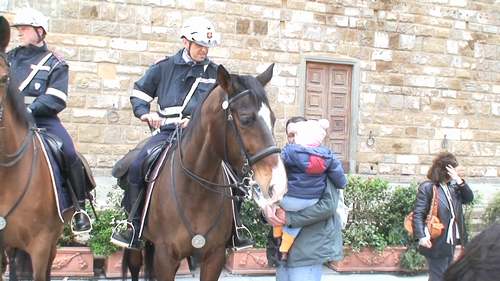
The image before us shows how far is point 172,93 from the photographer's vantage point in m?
4.83

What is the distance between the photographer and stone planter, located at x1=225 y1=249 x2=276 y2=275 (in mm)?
7324

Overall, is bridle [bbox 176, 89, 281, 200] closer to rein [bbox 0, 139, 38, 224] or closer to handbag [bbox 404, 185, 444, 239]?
rein [bbox 0, 139, 38, 224]

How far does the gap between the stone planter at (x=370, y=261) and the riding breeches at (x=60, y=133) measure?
167 inches

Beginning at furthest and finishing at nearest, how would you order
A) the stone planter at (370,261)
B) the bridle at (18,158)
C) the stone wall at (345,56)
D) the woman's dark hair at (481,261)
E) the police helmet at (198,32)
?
the stone wall at (345,56), the stone planter at (370,261), the police helmet at (198,32), the bridle at (18,158), the woman's dark hair at (481,261)

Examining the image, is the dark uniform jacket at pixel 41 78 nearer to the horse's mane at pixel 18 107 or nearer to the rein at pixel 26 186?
the horse's mane at pixel 18 107

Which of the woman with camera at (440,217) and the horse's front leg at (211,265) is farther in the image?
the woman with camera at (440,217)

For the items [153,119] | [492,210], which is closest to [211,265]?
[153,119]

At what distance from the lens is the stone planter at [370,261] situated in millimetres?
7773

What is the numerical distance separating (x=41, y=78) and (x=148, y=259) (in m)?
1.80

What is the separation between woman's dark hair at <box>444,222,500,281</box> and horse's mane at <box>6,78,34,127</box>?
3.52m

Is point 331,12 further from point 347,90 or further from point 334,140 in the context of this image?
point 334,140

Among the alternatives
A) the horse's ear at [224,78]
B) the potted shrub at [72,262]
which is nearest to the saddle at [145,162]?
the horse's ear at [224,78]

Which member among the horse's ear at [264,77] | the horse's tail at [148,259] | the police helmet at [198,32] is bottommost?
the horse's tail at [148,259]

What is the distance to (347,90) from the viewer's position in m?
12.5
